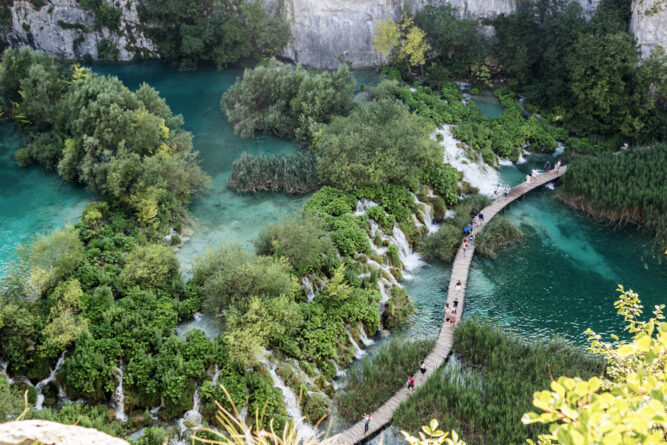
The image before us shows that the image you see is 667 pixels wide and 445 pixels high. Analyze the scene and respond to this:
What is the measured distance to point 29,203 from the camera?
32719 mm

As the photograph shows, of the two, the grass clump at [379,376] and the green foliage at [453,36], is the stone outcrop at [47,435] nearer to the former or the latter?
the grass clump at [379,376]

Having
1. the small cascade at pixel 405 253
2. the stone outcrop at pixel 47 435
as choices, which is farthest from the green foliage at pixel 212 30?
the stone outcrop at pixel 47 435

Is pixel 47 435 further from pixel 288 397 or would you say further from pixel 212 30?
pixel 212 30

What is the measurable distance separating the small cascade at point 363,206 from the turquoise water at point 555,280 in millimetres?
4898

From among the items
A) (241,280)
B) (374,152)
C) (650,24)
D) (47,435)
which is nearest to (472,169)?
(374,152)

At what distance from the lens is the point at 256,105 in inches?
1663

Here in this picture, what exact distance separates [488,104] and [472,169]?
10825 mm

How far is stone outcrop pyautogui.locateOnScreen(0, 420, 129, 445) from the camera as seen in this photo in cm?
583

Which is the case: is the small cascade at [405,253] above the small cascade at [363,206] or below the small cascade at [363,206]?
below

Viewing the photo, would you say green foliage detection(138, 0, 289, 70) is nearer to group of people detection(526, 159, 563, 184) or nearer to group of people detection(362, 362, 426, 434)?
group of people detection(526, 159, 563, 184)

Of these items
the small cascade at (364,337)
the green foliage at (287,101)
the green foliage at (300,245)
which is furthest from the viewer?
the green foliage at (287,101)

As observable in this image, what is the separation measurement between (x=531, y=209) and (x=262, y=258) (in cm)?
1911

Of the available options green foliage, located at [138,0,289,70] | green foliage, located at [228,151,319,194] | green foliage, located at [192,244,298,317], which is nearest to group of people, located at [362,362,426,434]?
green foliage, located at [192,244,298,317]

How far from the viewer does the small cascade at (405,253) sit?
31.1 m
